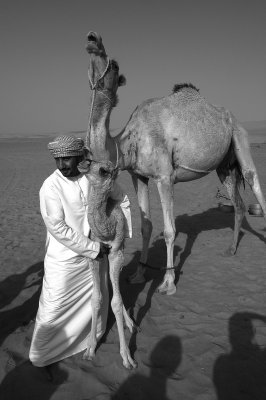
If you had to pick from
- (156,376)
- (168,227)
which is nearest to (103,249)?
(156,376)

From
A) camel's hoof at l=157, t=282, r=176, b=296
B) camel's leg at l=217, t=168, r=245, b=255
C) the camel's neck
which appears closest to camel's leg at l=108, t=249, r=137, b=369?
the camel's neck

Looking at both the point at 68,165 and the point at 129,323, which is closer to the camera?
the point at 68,165

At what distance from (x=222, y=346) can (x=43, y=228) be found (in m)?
5.71

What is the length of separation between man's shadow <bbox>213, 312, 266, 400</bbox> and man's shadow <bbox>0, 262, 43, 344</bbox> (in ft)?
7.35

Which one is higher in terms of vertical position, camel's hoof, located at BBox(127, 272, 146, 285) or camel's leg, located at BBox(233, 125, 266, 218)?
camel's leg, located at BBox(233, 125, 266, 218)

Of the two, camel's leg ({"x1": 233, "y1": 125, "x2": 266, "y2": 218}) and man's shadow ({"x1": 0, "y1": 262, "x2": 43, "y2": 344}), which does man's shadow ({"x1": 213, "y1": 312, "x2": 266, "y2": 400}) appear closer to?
man's shadow ({"x1": 0, "y1": 262, "x2": 43, "y2": 344})

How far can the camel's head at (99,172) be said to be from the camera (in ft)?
8.03

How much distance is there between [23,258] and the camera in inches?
230

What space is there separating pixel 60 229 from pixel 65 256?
331 millimetres

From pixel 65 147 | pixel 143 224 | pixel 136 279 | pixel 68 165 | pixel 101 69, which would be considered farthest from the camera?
pixel 143 224

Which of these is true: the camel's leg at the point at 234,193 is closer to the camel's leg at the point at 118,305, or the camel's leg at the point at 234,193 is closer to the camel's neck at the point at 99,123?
the camel's neck at the point at 99,123

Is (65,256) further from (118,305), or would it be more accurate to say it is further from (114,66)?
(114,66)

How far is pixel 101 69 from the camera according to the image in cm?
358

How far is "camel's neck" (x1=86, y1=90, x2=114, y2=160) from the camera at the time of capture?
3.69 metres
